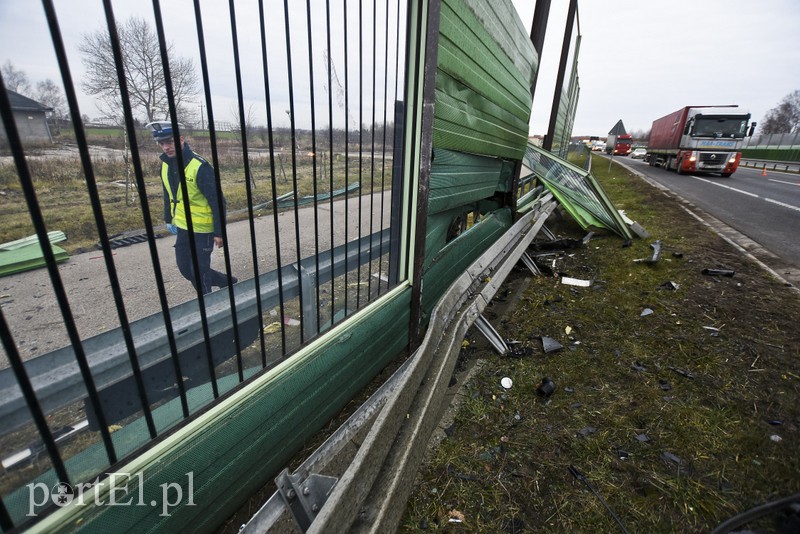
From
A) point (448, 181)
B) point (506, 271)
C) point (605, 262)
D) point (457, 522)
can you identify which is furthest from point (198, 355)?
point (605, 262)

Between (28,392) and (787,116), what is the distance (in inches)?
3277

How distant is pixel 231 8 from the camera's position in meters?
1.30

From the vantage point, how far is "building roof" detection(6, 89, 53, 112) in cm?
92

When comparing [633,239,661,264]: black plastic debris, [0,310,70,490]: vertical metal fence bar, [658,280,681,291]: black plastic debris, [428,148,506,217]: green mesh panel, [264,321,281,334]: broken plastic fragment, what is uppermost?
[428,148,506,217]: green mesh panel

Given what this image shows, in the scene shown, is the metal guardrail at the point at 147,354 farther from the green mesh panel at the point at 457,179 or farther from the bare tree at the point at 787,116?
the bare tree at the point at 787,116

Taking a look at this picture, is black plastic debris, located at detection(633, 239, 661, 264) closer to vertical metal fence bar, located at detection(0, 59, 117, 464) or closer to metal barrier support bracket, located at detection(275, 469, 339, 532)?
metal barrier support bracket, located at detection(275, 469, 339, 532)

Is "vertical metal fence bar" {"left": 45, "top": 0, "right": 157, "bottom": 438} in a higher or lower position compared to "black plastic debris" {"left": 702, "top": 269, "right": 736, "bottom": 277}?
higher

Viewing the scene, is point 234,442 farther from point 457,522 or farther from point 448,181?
point 448,181

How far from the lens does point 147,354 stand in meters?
1.54

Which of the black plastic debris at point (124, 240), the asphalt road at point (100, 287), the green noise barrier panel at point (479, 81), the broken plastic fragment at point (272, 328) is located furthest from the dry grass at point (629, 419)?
the black plastic debris at point (124, 240)

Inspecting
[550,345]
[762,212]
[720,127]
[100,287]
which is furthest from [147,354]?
[720,127]

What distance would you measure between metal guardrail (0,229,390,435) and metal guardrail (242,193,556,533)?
0.80m

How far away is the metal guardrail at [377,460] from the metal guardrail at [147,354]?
795 millimetres

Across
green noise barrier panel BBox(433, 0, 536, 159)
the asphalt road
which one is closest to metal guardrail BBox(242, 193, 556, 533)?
the asphalt road
